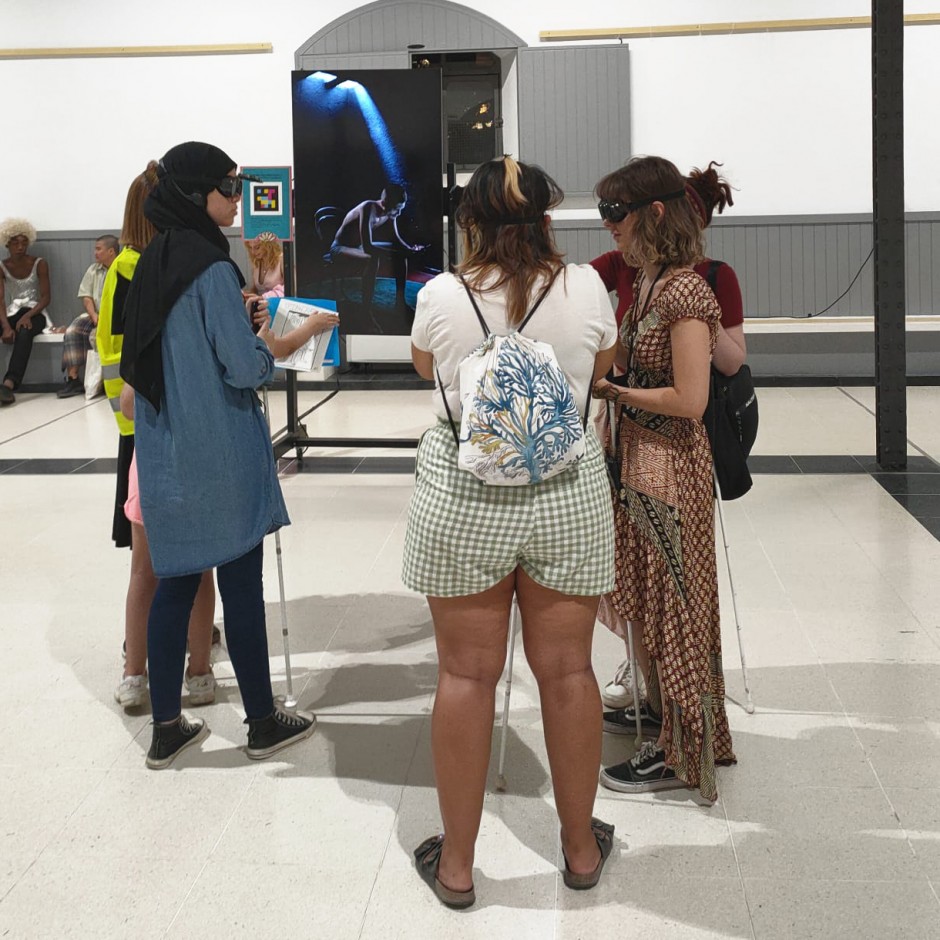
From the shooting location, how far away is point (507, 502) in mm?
2301

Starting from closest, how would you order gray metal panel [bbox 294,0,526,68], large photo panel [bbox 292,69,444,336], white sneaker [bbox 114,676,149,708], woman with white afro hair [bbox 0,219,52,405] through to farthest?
white sneaker [bbox 114,676,149,708], large photo panel [bbox 292,69,444,336], gray metal panel [bbox 294,0,526,68], woman with white afro hair [bbox 0,219,52,405]

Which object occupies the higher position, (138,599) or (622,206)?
(622,206)

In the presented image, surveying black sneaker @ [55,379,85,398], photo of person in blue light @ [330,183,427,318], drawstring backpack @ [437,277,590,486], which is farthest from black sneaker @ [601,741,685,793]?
black sneaker @ [55,379,85,398]

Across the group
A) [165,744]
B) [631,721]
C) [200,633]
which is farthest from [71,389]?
[631,721]

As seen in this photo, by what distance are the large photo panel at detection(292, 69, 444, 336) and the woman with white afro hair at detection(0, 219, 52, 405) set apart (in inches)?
204

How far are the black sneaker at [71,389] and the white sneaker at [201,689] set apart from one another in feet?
23.2

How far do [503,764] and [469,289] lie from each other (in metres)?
1.29

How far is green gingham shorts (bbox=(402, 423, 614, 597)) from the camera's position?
2.29 m

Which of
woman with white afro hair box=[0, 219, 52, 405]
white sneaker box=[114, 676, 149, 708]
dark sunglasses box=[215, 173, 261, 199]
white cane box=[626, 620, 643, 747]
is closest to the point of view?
dark sunglasses box=[215, 173, 261, 199]

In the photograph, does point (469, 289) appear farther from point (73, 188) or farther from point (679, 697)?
point (73, 188)

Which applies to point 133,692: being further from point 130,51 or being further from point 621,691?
point 130,51

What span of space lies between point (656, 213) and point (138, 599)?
1770 millimetres

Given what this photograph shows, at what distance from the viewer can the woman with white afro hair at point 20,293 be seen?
→ 10367 mm

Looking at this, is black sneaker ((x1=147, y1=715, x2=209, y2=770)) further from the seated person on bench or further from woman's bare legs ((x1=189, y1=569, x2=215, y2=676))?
the seated person on bench
